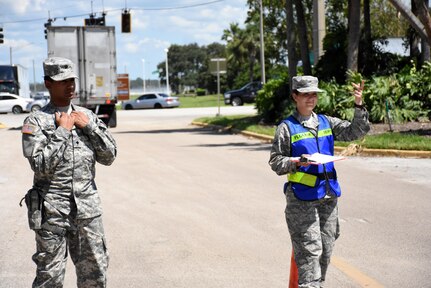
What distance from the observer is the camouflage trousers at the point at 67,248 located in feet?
14.1

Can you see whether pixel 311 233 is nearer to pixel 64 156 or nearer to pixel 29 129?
pixel 64 156

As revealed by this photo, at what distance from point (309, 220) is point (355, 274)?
1540 millimetres

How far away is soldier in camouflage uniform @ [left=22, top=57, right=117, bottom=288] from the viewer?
4.28m

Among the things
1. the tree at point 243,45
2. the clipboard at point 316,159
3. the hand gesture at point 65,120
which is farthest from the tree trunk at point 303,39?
the tree at point 243,45

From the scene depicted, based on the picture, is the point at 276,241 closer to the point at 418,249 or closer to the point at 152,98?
the point at 418,249

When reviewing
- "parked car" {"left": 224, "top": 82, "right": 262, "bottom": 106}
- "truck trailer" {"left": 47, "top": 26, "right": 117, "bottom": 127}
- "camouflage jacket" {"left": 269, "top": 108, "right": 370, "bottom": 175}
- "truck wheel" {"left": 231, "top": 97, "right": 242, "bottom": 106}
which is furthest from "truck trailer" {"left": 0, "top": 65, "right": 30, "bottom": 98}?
"camouflage jacket" {"left": 269, "top": 108, "right": 370, "bottom": 175}

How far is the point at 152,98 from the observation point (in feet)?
173

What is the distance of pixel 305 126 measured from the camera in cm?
489

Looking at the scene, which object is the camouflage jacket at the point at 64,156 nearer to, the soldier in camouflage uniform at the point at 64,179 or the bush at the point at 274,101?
the soldier in camouflage uniform at the point at 64,179

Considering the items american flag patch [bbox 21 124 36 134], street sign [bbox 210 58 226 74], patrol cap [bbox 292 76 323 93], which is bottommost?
american flag patch [bbox 21 124 36 134]

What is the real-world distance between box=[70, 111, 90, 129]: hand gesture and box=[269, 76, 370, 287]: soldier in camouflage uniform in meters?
1.33

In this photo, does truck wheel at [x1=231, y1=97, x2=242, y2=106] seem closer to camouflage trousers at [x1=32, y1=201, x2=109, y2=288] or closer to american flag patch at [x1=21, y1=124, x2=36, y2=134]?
camouflage trousers at [x1=32, y1=201, x2=109, y2=288]

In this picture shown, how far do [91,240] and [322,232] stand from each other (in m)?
1.58

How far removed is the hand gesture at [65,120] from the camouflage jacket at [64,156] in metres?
0.03
